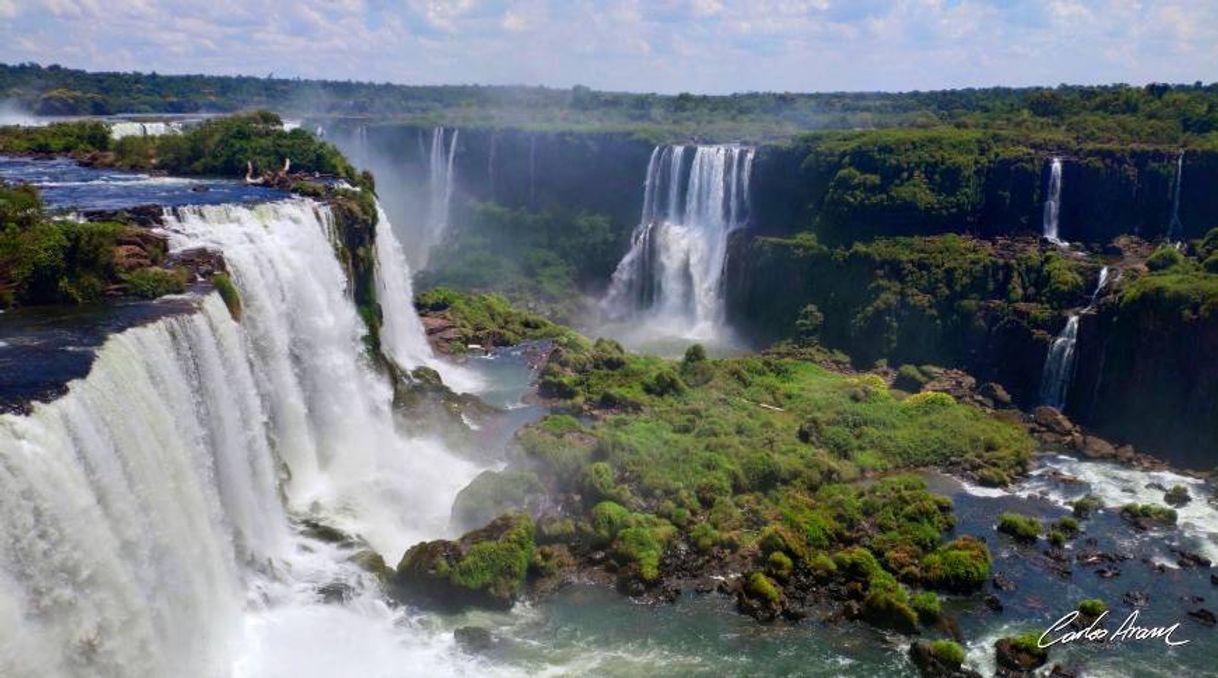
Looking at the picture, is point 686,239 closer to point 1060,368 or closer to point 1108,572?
point 1060,368

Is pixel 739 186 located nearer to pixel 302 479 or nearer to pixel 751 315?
pixel 751 315

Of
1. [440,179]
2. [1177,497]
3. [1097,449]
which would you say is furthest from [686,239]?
[1177,497]

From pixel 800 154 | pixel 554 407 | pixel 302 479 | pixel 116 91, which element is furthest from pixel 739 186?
pixel 116 91

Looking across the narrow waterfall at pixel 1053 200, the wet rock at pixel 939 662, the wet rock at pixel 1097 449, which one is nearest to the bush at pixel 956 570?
the wet rock at pixel 939 662

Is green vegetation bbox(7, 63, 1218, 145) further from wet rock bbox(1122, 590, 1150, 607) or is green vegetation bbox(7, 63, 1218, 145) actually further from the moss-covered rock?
the moss-covered rock

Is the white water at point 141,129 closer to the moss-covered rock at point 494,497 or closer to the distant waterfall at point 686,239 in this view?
the distant waterfall at point 686,239

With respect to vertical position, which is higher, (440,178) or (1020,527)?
(440,178)
